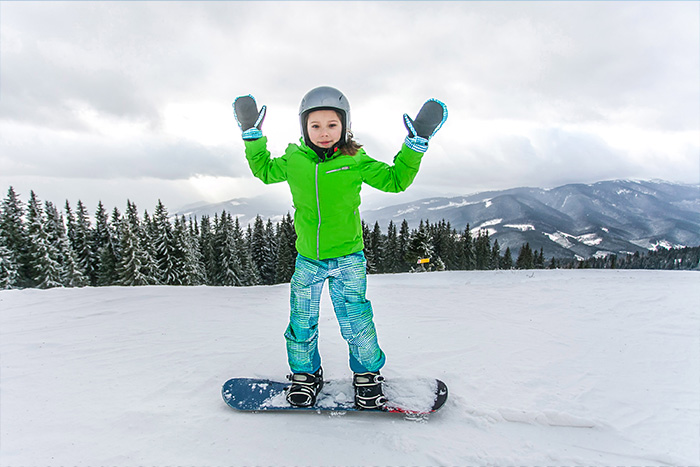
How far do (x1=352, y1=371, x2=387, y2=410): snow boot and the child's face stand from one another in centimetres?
232

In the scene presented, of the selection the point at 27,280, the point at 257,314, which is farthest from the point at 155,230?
the point at 257,314

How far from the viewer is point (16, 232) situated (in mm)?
Answer: 30719

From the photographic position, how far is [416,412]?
9.28 ft

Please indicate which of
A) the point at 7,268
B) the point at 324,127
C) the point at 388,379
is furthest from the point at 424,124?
the point at 7,268

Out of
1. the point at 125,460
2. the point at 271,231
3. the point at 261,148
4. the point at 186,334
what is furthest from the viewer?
the point at 271,231

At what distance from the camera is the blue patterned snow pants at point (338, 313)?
127 inches

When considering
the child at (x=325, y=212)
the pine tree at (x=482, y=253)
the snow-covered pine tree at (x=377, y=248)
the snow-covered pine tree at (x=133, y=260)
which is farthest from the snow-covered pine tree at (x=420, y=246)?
the child at (x=325, y=212)

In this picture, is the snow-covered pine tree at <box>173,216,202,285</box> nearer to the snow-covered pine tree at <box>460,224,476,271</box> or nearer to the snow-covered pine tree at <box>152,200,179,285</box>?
the snow-covered pine tree at <box>152,200,179,285</box>

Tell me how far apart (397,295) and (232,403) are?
6.31 meters

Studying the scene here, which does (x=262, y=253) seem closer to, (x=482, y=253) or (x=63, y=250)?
(x=63, y=250)

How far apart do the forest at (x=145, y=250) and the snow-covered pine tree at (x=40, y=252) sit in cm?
8

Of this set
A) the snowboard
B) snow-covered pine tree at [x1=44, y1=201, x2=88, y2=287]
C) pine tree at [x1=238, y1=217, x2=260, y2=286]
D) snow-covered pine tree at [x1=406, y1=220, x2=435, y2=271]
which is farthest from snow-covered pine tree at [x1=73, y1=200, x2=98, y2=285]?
the snowboard

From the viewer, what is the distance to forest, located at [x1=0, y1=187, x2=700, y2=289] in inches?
1180

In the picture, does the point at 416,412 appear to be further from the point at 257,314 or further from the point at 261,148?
the point at 257,314
